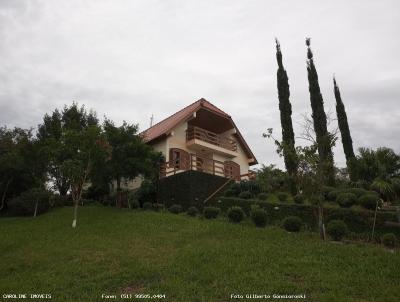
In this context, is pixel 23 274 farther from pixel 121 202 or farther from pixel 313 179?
pixel 121 202

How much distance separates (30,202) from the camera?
91.5 ft

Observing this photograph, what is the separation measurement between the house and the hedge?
754 centimetres

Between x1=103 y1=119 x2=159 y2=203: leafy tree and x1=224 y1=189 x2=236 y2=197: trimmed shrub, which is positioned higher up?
x1=103 y1=119 x2=159 y2=203: leafy tree

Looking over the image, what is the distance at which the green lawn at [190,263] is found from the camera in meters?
11.9

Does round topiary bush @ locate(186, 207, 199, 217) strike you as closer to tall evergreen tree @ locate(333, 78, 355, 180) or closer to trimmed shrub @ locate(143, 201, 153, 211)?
trimmed shrub @ locate(143, 201, 153, 211)

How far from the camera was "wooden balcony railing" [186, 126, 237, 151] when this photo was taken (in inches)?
1329

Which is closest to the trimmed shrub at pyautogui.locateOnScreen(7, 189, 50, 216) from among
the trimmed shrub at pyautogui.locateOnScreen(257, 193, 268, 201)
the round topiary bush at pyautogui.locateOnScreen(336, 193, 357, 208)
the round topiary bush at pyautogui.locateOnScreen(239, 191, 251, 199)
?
the round topiary bush at pyautogui.locateOnScreen(239, 191, 251, 199)

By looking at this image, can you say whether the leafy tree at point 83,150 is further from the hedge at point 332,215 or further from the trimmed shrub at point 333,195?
the trimmed shrub at point 333,195

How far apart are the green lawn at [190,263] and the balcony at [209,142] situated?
12.5 m

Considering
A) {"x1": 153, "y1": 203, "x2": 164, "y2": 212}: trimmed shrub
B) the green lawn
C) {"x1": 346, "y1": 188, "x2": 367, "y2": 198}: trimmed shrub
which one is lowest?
the green lawn

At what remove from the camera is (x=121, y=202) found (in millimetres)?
29891

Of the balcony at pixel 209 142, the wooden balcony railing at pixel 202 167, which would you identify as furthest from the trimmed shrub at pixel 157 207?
the balcony at pixel 209 142

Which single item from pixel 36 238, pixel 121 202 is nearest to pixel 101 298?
pixel 36 238

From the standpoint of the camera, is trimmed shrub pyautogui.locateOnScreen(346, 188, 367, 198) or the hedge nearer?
the hedge
